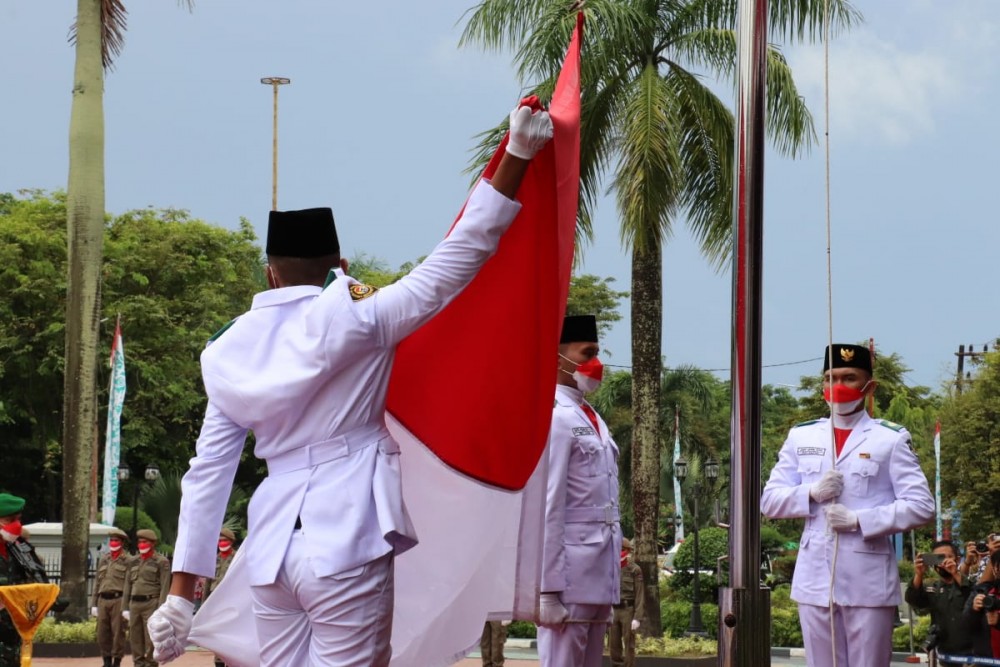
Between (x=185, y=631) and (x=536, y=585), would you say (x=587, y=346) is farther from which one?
(x=185, y=631)

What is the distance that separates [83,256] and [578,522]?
18139 mm

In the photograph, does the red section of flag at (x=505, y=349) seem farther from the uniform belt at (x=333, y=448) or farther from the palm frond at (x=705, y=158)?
the palm frond at (x=705, y=158)

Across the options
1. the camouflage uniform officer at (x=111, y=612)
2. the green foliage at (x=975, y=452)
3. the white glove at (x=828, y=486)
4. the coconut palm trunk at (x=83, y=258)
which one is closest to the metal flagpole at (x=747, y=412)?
the white glove at (x=828, y=486)

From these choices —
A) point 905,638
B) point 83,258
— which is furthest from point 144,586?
point 905,638

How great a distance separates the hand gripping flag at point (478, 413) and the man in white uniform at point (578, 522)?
211cm

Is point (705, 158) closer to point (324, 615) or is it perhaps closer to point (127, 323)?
point (324, 615)

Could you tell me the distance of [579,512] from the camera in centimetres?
764

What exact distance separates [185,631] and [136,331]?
131ft

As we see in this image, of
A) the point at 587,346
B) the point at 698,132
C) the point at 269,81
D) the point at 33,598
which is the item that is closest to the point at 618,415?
the point at 269,81

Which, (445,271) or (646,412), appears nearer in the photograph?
(445,271)

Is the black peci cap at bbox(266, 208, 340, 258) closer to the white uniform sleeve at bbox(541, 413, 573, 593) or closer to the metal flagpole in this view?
the metal flagpole

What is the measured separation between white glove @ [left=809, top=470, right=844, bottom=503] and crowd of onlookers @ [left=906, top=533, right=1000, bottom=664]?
7021mm

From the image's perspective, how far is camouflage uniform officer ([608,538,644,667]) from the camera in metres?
19.6

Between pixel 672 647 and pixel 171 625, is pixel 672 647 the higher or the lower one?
the lower one
